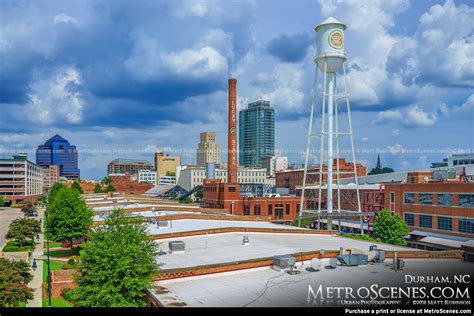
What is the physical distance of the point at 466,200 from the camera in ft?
176

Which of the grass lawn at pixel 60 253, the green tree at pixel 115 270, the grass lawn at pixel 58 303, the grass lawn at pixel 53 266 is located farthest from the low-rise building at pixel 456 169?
the green tree at pixel 115 270

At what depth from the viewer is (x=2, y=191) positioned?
12962 cm

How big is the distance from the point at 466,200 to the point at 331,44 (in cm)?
2446

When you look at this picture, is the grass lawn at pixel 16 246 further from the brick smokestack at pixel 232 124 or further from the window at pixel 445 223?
the window at pixel 445 223

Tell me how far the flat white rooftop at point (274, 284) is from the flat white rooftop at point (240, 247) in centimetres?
353

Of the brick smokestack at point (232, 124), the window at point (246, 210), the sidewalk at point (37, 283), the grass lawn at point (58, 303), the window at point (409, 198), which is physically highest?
the brick smokestack at point (232, 124)

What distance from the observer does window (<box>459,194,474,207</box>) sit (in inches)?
2085

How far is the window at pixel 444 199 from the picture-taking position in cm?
5647

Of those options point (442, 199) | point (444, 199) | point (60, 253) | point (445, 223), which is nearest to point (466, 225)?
point (445, 223)

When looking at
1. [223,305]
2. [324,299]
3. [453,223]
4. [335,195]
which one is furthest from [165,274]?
[335,195]

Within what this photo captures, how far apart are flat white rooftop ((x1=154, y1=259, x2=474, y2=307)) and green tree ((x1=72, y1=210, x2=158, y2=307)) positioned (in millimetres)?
996

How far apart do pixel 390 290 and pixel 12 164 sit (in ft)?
434

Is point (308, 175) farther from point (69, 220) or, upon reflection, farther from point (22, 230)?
point (69, 220)

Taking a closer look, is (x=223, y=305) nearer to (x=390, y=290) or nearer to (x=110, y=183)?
(x=390, y=290)
